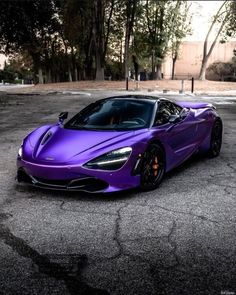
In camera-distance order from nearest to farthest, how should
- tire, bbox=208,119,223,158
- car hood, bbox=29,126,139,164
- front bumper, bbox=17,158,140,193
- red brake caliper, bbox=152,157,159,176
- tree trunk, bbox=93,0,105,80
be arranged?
front bumper, bbox=17,158,140,193, car hood, bbox=29,126,139,164, red brake caliper, bbox=152,157,159,176, tire, bbox=208,119,223,158, tree trunk, bbox=93,0,105,80

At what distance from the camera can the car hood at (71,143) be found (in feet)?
19.0

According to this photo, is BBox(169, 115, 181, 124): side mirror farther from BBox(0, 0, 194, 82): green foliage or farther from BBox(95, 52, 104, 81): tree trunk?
BBox(95, 52, 104, 81): tree trunk

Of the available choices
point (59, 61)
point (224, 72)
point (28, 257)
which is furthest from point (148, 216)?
point (224, 72)

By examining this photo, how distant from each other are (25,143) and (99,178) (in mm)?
1444

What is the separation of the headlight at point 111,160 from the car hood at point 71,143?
0.08 meters

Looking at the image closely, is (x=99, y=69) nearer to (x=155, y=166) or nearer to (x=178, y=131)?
(x=178, y=131)

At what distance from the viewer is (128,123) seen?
6629 millimetres

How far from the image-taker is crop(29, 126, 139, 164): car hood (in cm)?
578

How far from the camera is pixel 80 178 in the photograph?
5625 mm

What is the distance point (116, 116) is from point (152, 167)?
102 centimetres

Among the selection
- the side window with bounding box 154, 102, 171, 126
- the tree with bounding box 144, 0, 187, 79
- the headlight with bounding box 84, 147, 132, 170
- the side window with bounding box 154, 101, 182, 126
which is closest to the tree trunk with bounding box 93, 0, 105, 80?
the tree with bounding box 144, 0, 187, 79

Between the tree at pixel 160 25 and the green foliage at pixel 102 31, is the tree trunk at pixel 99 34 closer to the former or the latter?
the green foliage at pixel 102 31

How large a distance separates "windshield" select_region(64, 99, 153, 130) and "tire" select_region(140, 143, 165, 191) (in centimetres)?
42

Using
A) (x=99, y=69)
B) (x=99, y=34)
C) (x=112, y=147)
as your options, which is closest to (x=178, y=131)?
(x=112, y=147)
